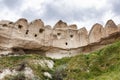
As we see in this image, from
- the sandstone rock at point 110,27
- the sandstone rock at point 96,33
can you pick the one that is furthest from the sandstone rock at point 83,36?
the sandstone rock at point 110,27

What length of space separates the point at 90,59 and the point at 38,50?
38.4ft

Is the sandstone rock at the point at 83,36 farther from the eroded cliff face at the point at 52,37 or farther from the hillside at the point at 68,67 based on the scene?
the hillside at the point at 68,67

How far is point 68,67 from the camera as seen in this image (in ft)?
103

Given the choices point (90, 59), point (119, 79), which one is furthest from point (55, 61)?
point (119, 79)

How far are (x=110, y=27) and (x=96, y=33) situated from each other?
239 centimetres

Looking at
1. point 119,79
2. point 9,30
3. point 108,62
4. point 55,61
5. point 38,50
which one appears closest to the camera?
point 119,79

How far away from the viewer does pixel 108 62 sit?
98.0ft

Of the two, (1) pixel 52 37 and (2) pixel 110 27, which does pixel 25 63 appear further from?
(2) pixel 110 27

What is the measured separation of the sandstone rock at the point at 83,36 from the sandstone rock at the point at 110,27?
11.5ft

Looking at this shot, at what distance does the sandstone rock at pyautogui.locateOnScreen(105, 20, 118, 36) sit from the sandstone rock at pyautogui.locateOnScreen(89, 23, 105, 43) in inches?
30.0

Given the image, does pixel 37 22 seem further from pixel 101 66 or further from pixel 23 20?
pixel 101 66

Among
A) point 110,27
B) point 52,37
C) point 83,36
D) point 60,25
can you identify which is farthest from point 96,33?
point 52,37

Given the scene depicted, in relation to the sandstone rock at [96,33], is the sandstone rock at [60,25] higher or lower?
higher

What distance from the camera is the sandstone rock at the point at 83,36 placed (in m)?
42.2
